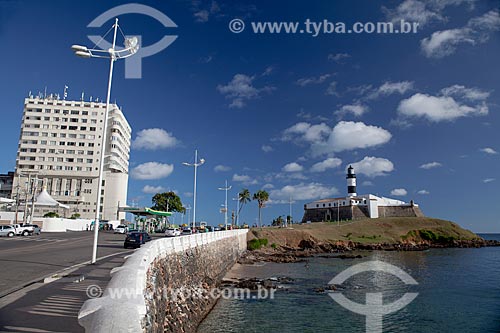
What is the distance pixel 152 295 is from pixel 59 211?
99253mm

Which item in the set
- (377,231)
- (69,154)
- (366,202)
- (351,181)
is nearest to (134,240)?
(377,231)

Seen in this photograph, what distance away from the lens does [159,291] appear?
30.0 feet

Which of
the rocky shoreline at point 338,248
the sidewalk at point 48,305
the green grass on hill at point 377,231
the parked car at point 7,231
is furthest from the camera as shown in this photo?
the green grass on hill at point 377,231

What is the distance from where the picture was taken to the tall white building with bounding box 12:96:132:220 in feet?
312

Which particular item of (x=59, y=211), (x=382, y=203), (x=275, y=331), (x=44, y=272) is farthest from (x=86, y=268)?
(x=382, y=203)

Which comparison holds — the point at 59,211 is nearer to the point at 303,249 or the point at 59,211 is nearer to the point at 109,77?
the point at 303,249

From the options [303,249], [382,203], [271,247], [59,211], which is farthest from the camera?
[382,203]

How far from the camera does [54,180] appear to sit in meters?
95.8

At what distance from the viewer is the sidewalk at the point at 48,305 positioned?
6.93m

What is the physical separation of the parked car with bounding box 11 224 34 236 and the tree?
171ft

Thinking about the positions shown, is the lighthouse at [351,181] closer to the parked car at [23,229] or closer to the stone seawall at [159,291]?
the parked car at [23,229]

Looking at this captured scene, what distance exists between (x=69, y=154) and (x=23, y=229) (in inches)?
2241

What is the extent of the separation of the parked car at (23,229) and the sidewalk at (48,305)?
3915 cm

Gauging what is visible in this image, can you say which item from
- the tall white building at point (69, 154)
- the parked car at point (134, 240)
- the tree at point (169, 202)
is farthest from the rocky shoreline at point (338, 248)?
the tall white building at point (69, 154)
